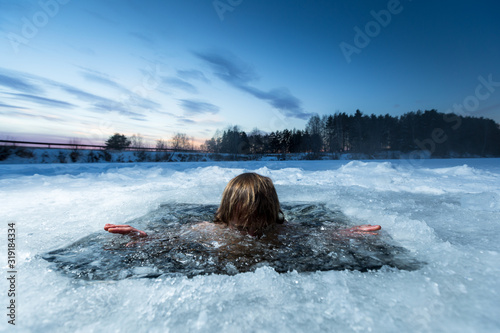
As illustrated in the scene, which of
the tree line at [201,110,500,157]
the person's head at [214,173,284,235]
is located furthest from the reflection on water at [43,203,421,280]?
the tree line at [201,110,500,157]

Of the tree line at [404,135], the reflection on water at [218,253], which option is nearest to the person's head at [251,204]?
the reflection on water at [218,253]

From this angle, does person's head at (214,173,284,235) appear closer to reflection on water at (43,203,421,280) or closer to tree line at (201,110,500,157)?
reflection on water at (43,203,421,280)

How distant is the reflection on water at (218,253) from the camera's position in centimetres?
132

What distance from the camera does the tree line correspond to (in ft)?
155

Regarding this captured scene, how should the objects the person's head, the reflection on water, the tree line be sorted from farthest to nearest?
the tree line, the person's head, the reflection on water

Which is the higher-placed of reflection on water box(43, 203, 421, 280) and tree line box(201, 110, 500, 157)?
tree line box(201, 110, 500, 157)

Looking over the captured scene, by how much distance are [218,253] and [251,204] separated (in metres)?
0.44

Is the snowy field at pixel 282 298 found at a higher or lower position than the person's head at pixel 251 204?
lower

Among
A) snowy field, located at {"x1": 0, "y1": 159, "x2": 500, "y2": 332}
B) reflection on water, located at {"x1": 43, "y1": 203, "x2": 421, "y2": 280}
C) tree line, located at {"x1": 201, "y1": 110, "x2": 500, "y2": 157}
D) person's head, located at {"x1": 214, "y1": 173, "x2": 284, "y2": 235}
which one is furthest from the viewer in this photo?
tree line, located at {"x1": 201, "y1": 110, "x2": 500, "y2": 157}

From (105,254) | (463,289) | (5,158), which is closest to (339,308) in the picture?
(463,289)

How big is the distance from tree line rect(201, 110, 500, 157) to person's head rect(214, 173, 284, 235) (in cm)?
4759

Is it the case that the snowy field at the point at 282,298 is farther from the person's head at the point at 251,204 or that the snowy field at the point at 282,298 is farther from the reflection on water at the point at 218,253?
the person's head at the point at 251,204

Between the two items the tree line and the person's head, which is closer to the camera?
the person's head

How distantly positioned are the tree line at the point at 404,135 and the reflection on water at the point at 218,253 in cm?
4760
